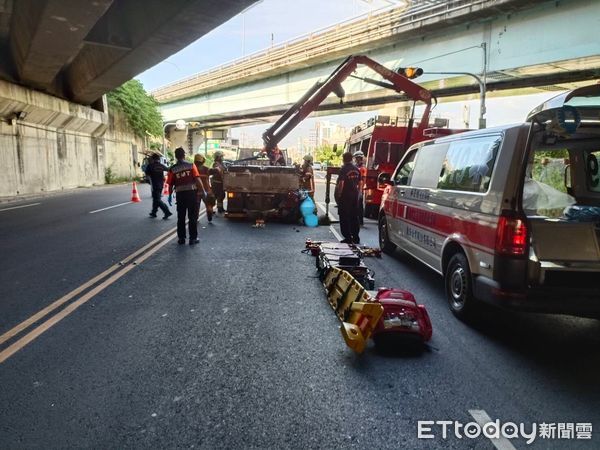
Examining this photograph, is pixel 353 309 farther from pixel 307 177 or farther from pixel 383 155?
pixel 383 155

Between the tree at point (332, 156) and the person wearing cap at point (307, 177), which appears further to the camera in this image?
A: the tree at point (332, 156)

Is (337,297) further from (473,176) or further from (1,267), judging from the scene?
(1,267)

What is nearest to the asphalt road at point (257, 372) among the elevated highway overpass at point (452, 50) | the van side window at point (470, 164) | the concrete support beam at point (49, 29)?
the van side window at point (470, 164)

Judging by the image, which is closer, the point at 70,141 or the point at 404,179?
the point at 404,179

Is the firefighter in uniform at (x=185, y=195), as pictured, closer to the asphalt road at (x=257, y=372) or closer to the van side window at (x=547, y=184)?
the asphalt road at (x=257, y=372)

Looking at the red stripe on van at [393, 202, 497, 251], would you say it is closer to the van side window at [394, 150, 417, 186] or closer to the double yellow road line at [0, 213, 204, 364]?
the van side window at [394, 150, 417, 186]

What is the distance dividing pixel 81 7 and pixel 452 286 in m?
9.74

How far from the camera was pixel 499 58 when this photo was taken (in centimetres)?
2069

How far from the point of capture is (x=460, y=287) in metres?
5.21

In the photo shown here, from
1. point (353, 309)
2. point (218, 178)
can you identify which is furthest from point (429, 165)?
point (218, 178)

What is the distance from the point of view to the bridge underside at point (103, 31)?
413 inches

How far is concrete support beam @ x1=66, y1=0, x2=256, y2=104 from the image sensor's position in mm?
10664

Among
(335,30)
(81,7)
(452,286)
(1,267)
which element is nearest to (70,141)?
(335,30)

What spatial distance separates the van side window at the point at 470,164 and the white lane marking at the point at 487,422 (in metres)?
2.38
